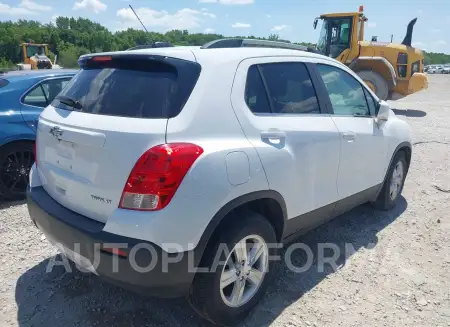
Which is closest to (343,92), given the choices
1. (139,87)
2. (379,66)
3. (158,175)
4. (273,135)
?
(273,135)

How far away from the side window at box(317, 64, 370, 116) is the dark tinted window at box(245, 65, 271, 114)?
2.94ft

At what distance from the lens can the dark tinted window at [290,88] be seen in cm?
284

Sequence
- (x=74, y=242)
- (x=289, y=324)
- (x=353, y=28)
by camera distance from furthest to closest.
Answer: (x=353, y=28) → (x=289, y=324) → (x=74, y=242)

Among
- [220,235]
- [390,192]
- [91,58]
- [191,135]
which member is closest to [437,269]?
[390,192]

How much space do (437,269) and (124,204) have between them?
2.90 metres

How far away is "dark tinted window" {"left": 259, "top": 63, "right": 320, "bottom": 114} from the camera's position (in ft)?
9.32

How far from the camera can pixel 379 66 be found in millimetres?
12984

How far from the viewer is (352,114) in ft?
12.0

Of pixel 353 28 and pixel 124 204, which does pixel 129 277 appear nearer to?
pixel 124 204

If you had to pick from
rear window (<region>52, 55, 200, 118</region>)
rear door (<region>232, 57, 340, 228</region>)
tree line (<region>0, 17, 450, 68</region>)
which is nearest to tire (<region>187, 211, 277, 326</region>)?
rear door (<region>232, 57, 340, 228</region>)

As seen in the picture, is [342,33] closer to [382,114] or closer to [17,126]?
[382,114]

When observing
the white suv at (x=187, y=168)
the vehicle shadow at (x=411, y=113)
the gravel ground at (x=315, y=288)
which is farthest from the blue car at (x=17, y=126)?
the vehicle shadow at (x=411, y=113)

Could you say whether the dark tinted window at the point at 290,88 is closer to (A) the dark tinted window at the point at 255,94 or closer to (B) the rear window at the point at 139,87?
(A) the dark tinted window at the point at 255,94

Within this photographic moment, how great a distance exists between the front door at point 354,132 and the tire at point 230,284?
43.6 inches
